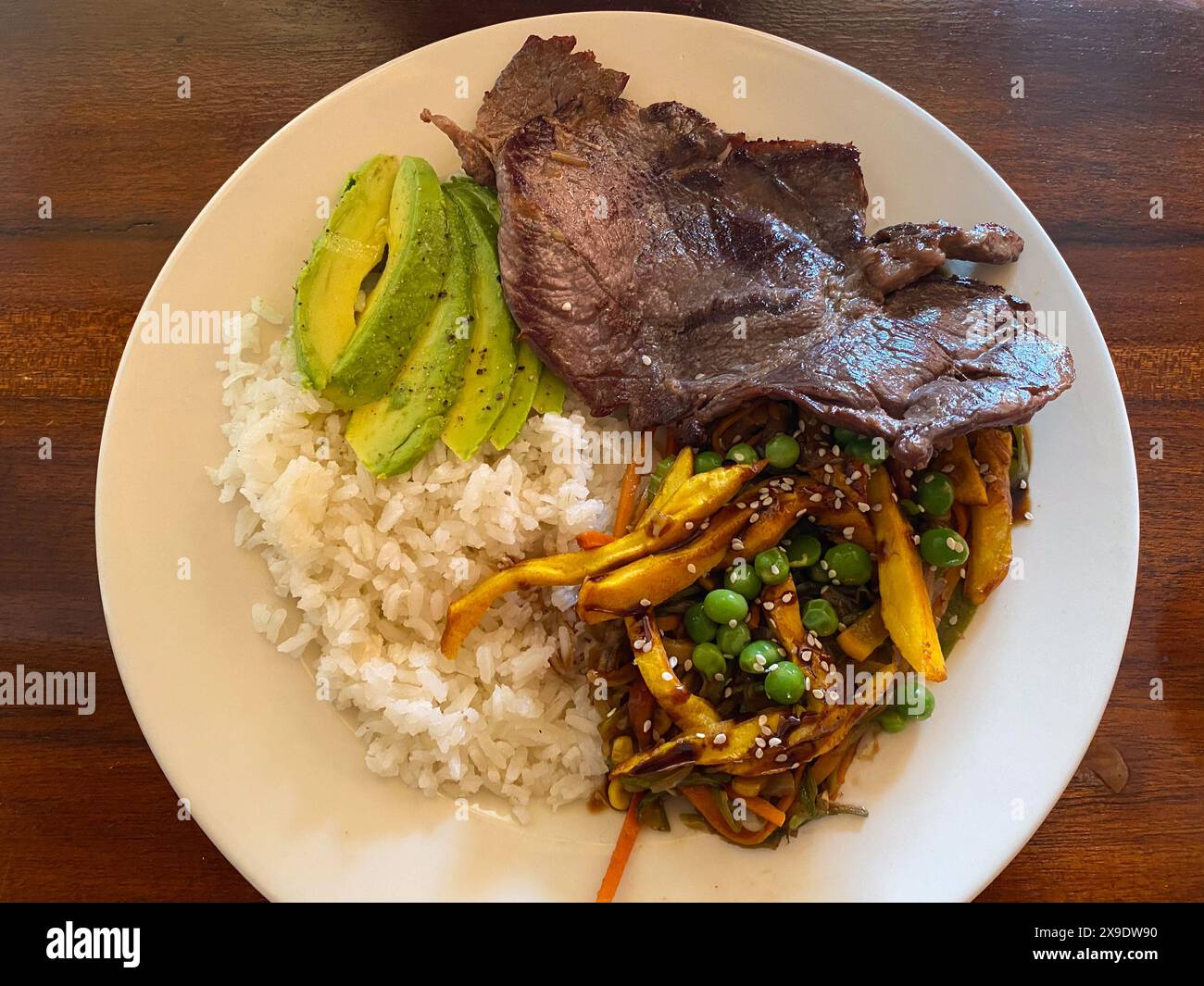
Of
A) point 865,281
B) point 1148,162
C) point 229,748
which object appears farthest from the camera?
point 1148,162

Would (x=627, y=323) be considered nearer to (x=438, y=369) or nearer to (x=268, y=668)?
(x=438, y=369)

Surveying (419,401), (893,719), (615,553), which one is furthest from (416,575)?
(893,719)

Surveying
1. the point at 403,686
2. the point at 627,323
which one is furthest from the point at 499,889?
the point at 627,323

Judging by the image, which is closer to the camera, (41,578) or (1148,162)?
(41,578)

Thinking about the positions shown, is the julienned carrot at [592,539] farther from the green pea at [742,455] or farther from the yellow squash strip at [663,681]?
the green pea at [742,455]

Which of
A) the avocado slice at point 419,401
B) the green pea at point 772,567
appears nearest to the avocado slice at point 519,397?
the avocado slice at point 419,401
